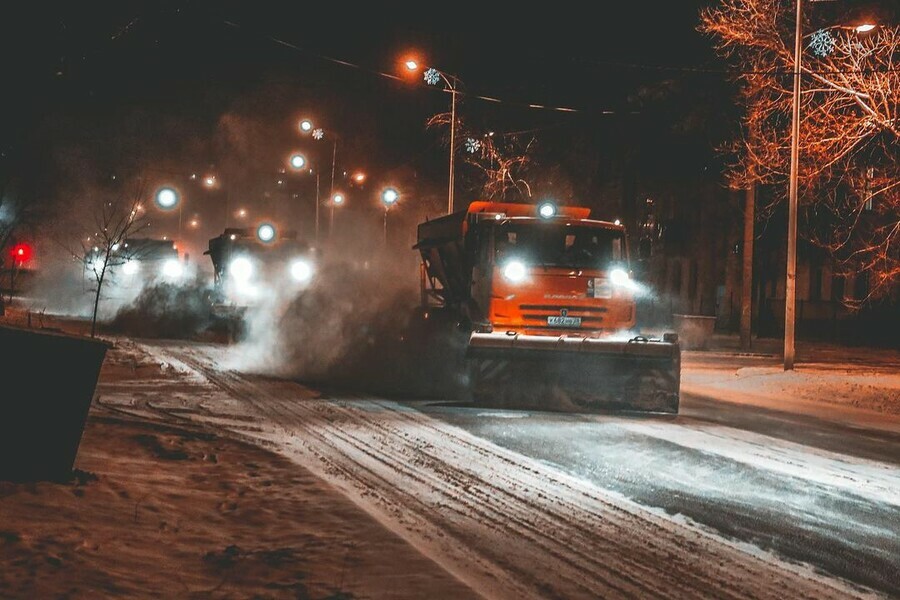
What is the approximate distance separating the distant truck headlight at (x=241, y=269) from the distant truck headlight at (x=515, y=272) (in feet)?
54.8

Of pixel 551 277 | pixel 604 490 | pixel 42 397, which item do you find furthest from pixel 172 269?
pixel 42 397

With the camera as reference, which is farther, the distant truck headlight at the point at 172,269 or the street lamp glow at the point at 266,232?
the distant truck headlight at the point at 172,269

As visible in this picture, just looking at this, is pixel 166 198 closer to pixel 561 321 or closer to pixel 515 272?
pixel 515 272

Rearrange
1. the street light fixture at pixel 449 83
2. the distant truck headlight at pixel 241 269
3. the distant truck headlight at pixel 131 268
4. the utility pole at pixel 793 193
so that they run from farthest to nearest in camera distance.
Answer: the distant truck headlight at pixel 131 268, the distant truck headlight at pixel 241 269, the street light fixture at pixel 449 83, the utility pole at pixel 793 193

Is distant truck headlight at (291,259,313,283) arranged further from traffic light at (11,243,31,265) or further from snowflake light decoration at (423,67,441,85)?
snowflake light decoration at (423,67,441,85)

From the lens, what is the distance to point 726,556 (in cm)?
652

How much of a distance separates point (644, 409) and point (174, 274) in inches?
1068

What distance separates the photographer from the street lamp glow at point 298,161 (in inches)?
989

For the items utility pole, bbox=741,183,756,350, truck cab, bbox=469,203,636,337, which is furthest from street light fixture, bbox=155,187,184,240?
utility pole, bbox=741,183,756,350

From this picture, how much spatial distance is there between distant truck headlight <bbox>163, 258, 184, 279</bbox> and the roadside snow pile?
20.8 meters

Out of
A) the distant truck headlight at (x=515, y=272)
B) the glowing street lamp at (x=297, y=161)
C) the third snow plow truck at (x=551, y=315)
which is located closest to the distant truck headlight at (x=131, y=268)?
the glowing street lamp at (x=297, y=161)

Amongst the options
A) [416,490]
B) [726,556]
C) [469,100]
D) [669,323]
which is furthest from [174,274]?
[726,556]

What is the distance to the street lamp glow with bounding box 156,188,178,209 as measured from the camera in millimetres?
16516

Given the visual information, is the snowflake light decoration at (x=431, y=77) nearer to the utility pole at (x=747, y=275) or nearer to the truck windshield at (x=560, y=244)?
the utility pole at (x=747, y=275)
